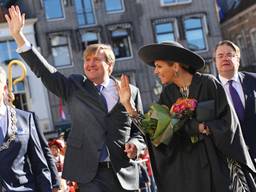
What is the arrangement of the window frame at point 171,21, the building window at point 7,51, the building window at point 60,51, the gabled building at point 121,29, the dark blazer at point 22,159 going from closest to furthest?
1. the dark blazer at point 22,159
2. the building window at point 7,51
3. the building window at point 60,51
4. the gabled building at point 121,29
5. the window frame at point 171,21

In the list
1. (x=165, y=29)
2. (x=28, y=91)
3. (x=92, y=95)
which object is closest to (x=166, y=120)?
(x=92, y=95)

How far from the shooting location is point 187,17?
30.7m

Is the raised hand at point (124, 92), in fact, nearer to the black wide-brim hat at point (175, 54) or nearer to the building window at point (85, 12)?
the black wide-brim hat at point (175, 54)

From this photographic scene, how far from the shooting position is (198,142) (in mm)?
4062

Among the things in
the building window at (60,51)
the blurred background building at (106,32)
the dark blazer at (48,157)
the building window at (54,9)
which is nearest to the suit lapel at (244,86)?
the dark blazer at (48,157)

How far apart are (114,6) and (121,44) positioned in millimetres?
2173

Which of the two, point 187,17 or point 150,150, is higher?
point 187,17

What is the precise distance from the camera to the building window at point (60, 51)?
28.9 m

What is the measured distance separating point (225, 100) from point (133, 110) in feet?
2.39

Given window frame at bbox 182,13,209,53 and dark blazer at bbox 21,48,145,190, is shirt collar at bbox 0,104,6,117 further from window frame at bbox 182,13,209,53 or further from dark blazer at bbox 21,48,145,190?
window frame at bbox 182,13,209,53

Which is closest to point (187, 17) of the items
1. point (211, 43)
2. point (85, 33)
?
point (211, 43)

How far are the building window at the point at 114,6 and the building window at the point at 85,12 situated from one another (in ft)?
2.90

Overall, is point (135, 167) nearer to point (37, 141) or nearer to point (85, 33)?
point (37, 141)

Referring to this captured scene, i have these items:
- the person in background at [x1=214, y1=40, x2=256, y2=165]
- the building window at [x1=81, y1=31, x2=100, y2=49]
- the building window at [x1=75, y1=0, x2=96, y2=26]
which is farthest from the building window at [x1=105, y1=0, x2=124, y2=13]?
the person in background at [x1=214, y1=40, x2=256, y2=165]
